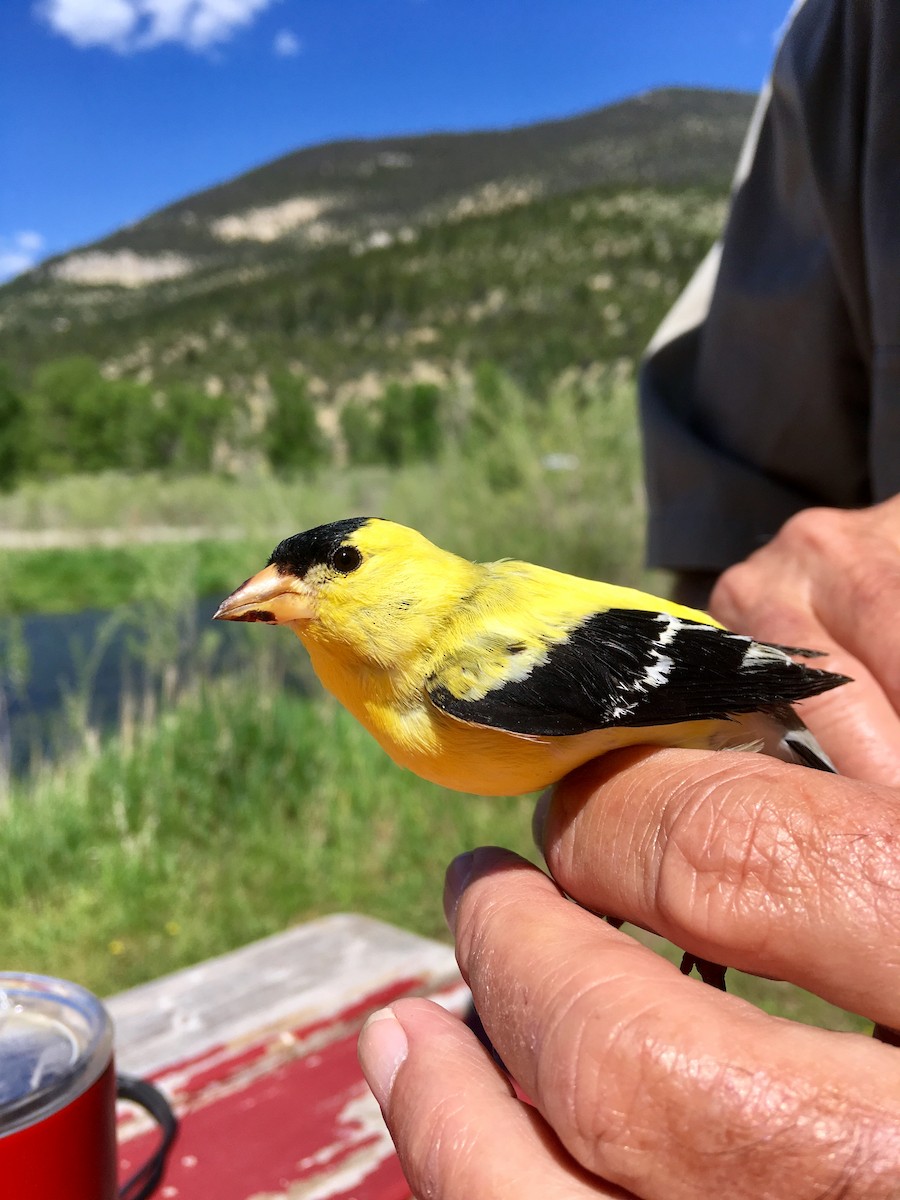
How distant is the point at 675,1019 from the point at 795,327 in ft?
5.15

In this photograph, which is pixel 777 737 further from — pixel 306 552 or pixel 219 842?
pixel 219 842

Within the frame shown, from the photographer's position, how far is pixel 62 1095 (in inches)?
33.3

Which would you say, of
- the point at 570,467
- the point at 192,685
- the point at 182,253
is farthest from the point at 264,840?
the point at 182,253

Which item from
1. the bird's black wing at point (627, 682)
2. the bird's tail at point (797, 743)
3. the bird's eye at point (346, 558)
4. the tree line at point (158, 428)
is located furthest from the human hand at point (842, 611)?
the tree line at point (158, 428)

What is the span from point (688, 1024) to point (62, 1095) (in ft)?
1.90

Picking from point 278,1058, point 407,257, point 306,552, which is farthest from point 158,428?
point 306,552

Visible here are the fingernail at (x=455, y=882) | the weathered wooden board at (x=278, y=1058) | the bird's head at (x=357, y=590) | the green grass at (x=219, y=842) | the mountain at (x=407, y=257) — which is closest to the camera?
the fingernail at (x=455, y=882)

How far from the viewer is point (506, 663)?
1096mm

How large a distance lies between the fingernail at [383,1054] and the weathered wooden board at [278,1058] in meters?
0.41

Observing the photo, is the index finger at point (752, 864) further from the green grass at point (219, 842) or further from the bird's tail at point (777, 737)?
the green grass at point (219, 842)

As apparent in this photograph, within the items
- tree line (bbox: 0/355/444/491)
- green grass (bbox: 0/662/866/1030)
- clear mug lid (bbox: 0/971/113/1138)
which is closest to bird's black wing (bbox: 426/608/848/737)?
clear mug lid (bbox: 0/971/113/1138)

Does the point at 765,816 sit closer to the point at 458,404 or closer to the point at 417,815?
the point at 417,815

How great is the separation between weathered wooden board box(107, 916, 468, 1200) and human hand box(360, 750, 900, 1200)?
1.58 ft

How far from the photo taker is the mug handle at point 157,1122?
1229mm
